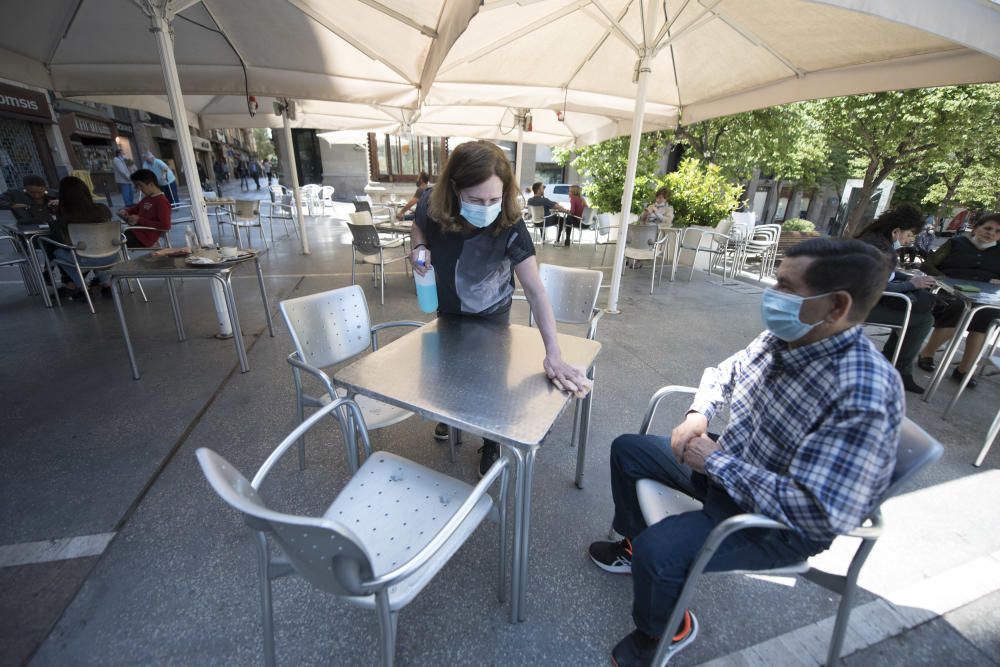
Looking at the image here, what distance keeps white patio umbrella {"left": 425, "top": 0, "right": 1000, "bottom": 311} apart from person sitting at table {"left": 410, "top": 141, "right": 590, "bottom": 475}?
6.55 feet

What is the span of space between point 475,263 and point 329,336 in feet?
2.82

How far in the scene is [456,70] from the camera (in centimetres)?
492

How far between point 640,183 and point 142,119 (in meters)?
24.0

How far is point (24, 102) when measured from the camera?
12125 millimetres

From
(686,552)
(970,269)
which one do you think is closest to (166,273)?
(686,552)

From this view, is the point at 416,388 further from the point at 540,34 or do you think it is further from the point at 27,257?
the point at 27,257

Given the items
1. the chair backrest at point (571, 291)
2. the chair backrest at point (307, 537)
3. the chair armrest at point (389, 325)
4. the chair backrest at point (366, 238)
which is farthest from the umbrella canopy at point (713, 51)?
the chair backrest at point (307, 537)

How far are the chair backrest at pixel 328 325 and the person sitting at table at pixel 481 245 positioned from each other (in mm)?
506

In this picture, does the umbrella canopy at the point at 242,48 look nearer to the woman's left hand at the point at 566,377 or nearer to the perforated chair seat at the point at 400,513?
the woman's left hand at the point at 566,377

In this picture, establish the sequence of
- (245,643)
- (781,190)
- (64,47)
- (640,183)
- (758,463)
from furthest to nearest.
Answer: (781,190) < (640,183) < (64,47) < (245,643) < (758,463)

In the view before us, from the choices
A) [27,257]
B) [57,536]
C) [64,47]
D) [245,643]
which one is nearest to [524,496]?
[245,643]

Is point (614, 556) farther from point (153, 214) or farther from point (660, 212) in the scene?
point (660, 212)

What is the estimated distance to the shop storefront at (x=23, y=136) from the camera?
1174cm

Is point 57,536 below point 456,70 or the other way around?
below
